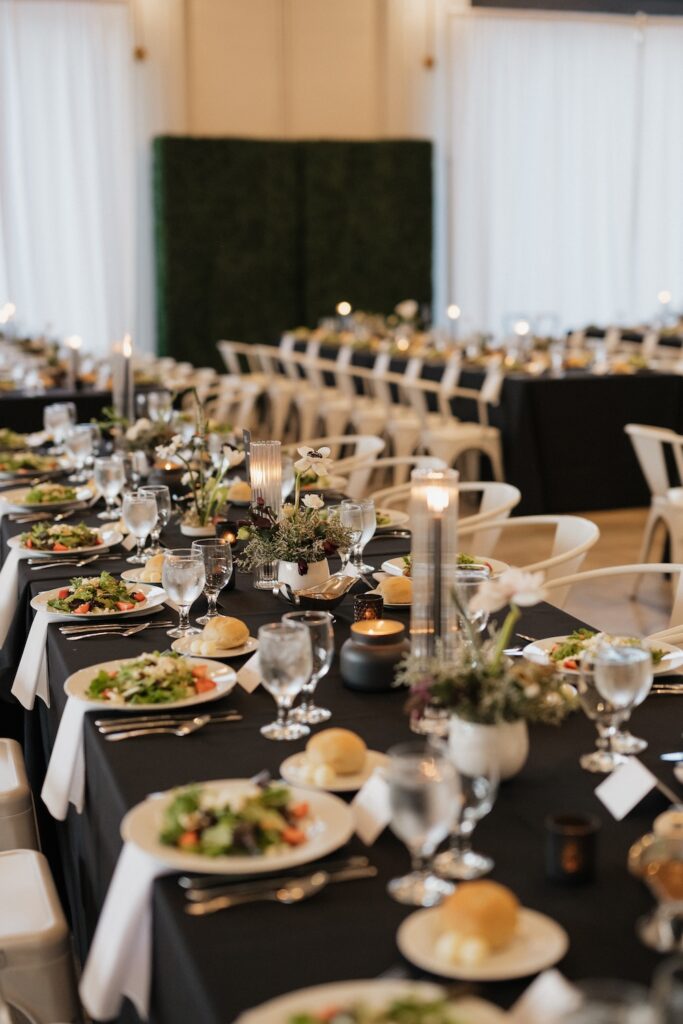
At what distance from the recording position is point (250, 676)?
233 cm

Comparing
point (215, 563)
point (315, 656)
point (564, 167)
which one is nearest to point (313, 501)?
point (215, 563)

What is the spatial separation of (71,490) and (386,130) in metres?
11.1

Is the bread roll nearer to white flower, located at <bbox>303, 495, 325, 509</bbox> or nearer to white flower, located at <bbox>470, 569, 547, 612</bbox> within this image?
white flower, located at <bbox>470, 569, 547, 612</bbox>

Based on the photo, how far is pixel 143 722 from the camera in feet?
6.98

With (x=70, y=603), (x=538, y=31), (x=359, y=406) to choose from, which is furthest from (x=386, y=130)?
(x=70, y=603)

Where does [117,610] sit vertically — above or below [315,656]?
below

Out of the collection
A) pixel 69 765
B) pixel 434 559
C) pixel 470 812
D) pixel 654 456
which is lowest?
pixel 654 456

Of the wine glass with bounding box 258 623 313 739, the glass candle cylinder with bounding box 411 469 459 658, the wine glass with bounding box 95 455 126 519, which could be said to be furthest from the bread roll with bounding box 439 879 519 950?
the wine glass with bounding box 95 455 126 519

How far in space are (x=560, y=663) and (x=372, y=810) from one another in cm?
75

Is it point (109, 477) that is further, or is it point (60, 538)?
point (109, 477)

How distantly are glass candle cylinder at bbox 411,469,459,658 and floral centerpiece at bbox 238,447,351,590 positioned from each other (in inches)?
30.1

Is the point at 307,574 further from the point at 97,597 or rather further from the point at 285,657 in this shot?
the point at 285,657

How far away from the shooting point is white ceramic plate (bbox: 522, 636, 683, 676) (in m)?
2.30

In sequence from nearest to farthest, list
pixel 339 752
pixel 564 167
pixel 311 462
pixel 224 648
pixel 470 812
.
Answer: pixel 470 812 < pixel 339 752 < pixel 224 648 < pixel 311 462 < pixel 564 167
